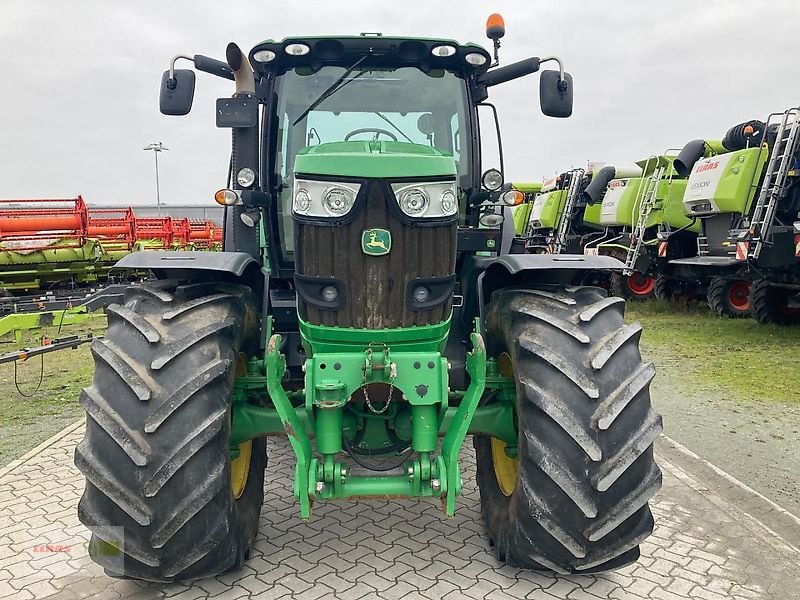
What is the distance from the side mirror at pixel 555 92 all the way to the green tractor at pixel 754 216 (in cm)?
632

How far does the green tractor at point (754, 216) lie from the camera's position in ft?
29.9

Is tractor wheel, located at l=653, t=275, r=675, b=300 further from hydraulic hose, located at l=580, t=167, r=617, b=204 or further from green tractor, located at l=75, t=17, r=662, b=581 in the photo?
green tractor, located at l=75, t=17, r=662, b=581

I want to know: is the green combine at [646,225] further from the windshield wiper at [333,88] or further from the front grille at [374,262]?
Result: the front grille at [374,262]

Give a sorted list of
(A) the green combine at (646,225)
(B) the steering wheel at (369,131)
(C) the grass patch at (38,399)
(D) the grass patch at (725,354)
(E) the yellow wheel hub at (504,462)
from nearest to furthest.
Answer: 1. (E) the yellow wheel hub at (504,462)
2. (B) the steering wheel at (369,131)
3. (C) the grass patch at (38,399)
4. (D) the grass patch at (725,354)
5. (A) the green combine at (646,225)

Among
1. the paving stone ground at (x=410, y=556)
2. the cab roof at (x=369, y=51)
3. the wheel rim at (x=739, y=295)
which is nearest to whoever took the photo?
the paving stone ground at (x=410, y=556)

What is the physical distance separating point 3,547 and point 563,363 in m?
2.88

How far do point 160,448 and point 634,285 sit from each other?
13.2m

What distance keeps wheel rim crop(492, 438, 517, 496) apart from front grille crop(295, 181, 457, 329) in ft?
3.19

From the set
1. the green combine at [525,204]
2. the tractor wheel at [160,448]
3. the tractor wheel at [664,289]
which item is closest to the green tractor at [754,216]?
the tractor wheel at [664,289]

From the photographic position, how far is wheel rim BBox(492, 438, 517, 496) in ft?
11.2

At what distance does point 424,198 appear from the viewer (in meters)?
2.75

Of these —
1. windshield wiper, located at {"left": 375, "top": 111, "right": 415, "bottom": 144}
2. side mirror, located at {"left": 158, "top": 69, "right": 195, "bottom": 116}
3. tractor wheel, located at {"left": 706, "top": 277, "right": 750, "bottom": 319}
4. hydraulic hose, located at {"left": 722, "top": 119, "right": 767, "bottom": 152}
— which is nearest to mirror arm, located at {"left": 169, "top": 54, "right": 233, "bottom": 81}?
side mirror, located at {"left": 158, "top": 69, "right": 195, "bottom": 116}

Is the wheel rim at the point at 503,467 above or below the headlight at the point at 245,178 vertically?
below

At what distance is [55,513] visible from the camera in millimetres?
3830
